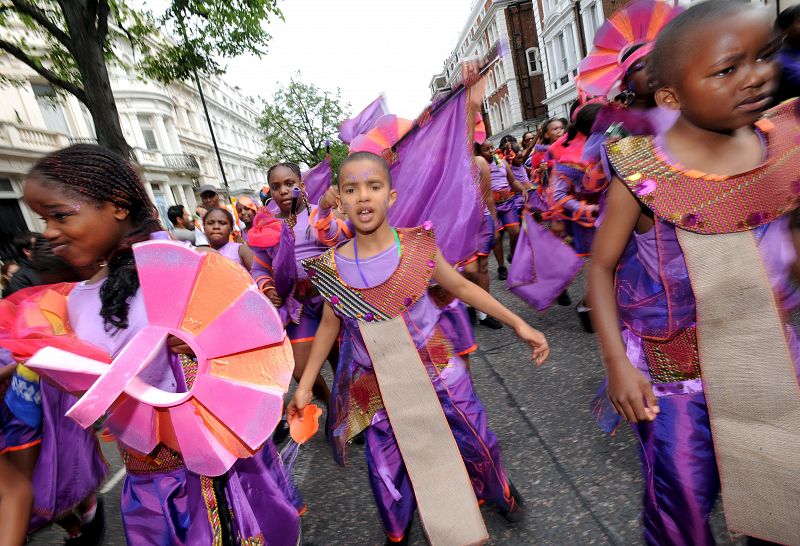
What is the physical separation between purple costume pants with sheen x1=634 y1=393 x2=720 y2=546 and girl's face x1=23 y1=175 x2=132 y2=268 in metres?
1.76

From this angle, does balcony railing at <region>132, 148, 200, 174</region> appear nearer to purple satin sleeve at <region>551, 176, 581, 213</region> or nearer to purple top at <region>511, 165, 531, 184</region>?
purple top at <region>511, 165, 531, 184</region>

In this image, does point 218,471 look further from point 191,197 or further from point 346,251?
point 191,197

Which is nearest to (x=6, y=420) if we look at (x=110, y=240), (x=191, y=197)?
(x=110, y=240)

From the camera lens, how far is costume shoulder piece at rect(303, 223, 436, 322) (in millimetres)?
2010

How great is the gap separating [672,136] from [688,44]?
258 mm

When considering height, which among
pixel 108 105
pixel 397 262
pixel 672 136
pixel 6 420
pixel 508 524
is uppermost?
pixel 108 105

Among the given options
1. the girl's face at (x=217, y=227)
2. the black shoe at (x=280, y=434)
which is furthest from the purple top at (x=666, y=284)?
the girl's face at (x=217, y=227)

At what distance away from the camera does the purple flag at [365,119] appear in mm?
3072

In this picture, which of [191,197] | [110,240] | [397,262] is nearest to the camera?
[110,240]

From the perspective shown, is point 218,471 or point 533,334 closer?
point 218,471

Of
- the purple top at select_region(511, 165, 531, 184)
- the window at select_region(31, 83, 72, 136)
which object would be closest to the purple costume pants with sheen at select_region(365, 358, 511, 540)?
the purple top at select_region(511, 165, 531, 184)

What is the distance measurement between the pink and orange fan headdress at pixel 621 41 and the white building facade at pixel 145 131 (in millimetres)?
5077

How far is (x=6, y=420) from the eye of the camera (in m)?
1.96

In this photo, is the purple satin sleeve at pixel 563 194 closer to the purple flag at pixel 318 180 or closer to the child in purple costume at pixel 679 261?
the purple flag at pixel 318 180
